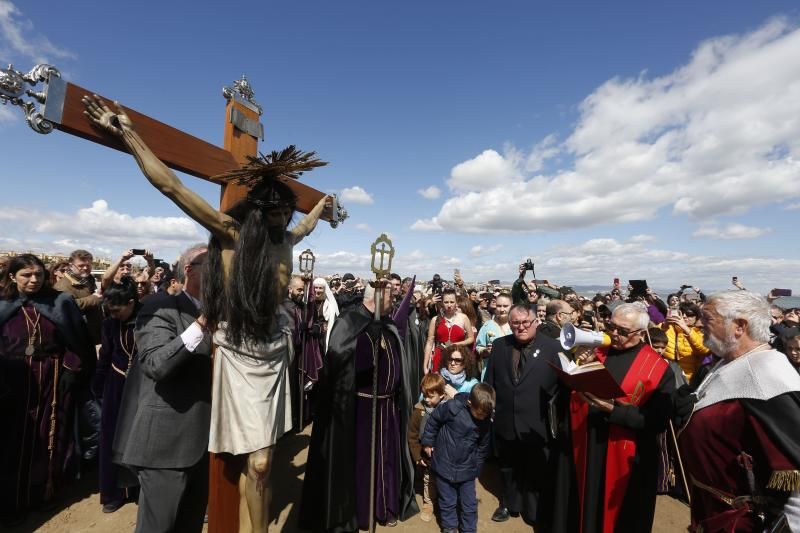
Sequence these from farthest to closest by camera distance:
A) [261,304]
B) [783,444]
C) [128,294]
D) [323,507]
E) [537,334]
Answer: [537,334], [128,294], [323,507], [261,304], [783,444]

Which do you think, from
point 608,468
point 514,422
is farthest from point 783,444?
point 514,422

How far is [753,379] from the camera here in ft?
6.57

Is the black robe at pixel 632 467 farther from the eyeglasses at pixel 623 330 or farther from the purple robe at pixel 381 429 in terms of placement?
the purple robe at pixel 381 429

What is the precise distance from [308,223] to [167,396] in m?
1.34

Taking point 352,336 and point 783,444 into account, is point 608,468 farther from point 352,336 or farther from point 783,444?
point 352,336

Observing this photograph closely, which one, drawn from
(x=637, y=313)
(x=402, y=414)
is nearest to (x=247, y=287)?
(x=402, y=414)

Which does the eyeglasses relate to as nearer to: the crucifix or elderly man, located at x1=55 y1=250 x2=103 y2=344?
the crucifix

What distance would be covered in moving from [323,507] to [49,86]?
3593mm

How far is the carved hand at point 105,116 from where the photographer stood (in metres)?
1.62

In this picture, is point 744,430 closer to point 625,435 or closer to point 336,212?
point 625,435

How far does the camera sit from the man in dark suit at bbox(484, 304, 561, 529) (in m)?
3.86

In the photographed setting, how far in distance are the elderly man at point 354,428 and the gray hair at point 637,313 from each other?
2.03 m

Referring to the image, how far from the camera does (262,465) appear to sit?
203 cm

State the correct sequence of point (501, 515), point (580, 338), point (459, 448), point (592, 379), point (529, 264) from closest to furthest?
1. point (580, 338)
2. point (592, 379)
3. point (459, 448)
4. point (501, 515)
5. point (529, 264)
